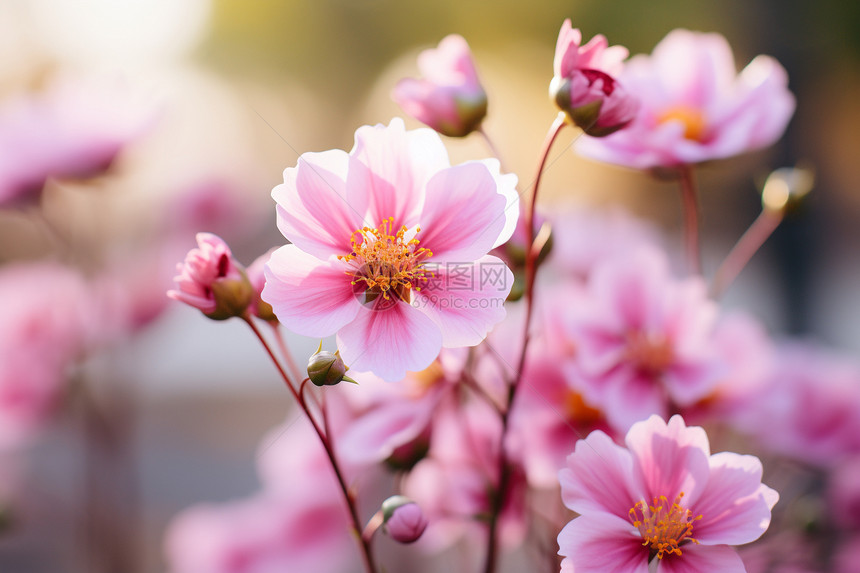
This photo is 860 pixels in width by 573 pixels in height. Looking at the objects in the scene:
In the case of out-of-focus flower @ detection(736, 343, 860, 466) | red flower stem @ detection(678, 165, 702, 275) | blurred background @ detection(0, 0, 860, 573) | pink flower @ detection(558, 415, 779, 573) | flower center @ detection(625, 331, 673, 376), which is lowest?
blurred background @ detection(0, 0, 860, 573)

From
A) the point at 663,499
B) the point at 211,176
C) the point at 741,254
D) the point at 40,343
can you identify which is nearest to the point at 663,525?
the point at 663,499

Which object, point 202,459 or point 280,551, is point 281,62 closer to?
point 202,459

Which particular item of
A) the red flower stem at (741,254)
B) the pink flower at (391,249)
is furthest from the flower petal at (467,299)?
the red flower stem at (741,254)

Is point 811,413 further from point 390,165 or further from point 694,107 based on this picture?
point 390,165

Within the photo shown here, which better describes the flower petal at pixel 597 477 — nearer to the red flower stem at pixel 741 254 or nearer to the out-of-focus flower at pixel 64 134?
the red flower stem at pixel 741 254

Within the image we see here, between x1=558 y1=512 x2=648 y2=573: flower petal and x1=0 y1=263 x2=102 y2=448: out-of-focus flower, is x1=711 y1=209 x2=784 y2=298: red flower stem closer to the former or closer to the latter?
x1=558 y1=512 x2=648 y2=573: flower petal

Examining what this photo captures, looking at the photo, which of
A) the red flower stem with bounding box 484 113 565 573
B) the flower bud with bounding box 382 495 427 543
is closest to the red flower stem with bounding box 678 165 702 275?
the red flower stem with bounding box 484 113 565 573

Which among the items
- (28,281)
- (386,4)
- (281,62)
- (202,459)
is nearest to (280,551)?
(28,281)
